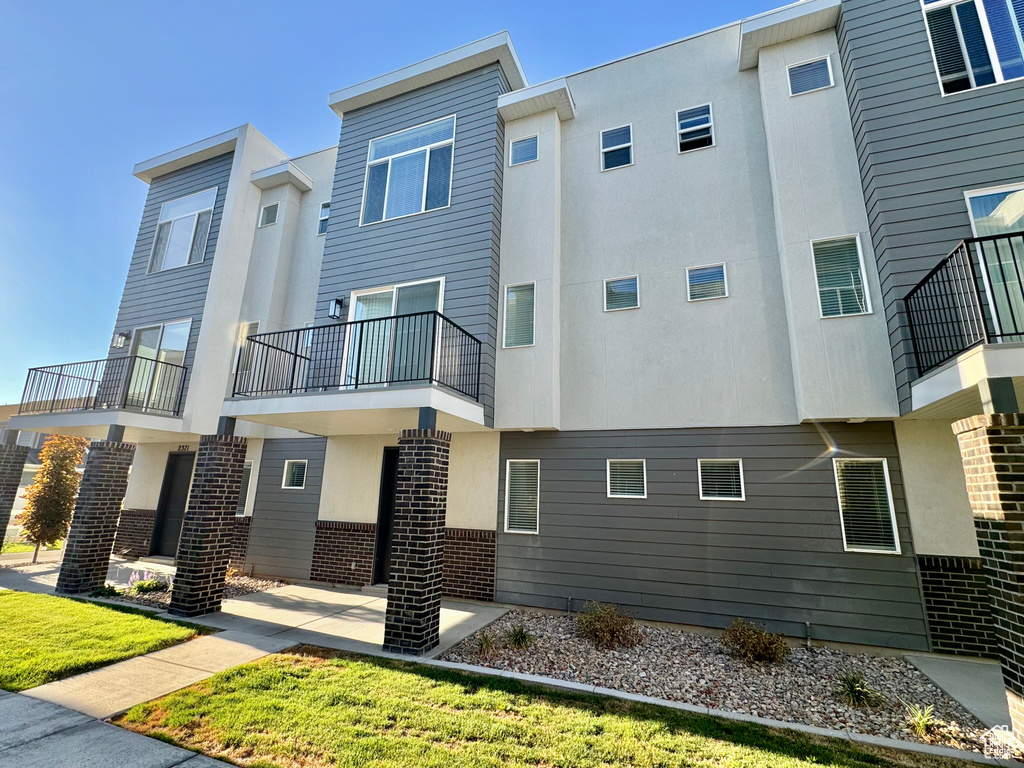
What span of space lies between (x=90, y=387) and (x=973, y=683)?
15.4 meters

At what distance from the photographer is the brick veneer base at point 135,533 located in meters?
11.2

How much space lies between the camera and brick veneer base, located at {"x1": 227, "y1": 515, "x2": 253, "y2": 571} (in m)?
9.88

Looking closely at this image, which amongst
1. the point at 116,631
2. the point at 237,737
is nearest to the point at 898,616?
the point at 237,737

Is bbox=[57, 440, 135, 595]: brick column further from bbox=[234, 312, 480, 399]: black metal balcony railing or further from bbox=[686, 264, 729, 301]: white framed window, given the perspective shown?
bbox=[686, 264, 729, 301]: white framed window

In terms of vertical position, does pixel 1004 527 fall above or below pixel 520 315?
below

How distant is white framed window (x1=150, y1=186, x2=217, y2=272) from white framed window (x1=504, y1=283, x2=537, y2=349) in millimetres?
8205

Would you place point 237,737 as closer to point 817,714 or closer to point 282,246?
point 817,714

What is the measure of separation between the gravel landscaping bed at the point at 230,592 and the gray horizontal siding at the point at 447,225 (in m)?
5.61

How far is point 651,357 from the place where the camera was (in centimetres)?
747

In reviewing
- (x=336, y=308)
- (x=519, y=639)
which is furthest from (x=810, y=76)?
(x=519, y=639)

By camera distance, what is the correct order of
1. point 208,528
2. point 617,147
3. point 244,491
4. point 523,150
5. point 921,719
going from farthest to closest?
point 244,491
point 523,150
point 617,147
point 208,528
point 921,719

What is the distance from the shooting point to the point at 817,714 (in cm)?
411

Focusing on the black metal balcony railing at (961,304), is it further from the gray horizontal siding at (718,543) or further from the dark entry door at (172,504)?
the dark entry door at (172,504)

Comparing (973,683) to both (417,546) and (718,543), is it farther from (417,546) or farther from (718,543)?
(417,546)
